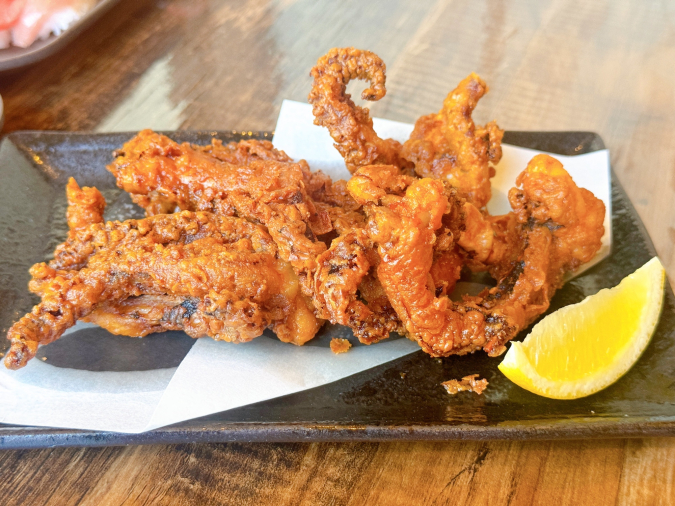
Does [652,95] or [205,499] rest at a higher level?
[205,499]

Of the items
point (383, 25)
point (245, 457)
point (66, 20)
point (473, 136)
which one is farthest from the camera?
point (383, 25)

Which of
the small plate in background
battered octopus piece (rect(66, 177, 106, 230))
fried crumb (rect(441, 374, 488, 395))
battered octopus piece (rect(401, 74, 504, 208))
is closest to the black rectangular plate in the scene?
fried crumb (rect(441, 374, 488, 395))

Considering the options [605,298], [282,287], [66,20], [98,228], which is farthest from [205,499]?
[66,20]

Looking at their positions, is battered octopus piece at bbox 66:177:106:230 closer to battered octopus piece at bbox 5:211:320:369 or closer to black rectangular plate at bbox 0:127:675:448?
battered octopus piece at bbox 5:211:320:369

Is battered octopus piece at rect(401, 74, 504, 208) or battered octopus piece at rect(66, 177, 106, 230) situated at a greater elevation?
battered octopus piece at rect(66, 177, 106, 230)

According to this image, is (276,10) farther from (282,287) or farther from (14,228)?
→ (282,287)

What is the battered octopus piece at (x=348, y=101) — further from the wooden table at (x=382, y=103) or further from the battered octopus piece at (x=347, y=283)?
the wooden table at (x=382, y=103)

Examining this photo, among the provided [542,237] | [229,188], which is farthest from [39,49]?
[542,237]
